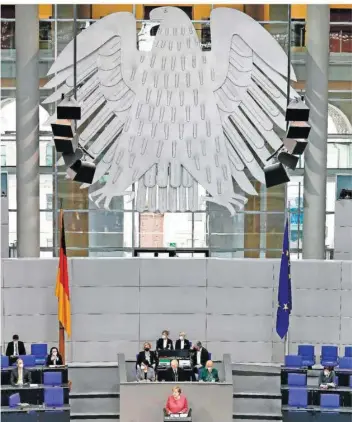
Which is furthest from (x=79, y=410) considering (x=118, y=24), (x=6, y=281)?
(x=118, y=24)

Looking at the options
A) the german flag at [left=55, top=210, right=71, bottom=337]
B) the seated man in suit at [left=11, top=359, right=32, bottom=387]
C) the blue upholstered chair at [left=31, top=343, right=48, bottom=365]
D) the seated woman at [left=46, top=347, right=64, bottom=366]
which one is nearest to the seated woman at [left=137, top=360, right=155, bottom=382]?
the seated woman at [left=46, top=347, right=64, bottom=366]

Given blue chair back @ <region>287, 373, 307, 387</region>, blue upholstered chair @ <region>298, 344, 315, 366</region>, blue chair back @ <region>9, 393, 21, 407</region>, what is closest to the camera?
blue chair back @ <region>9, 393, 21, 407</region>

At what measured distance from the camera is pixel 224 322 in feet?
45.3

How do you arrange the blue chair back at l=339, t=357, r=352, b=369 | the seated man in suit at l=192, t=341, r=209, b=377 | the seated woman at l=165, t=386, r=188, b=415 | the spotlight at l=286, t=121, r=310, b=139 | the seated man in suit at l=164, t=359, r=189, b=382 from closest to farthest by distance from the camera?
the spotlight at l=286, t=121, r=310, b=139
the seated woman at l=165, t=386, r=188, b=415
the seated man in suit at l=164, t=359, r=189, b=382
the seated man in suit at l=192, t=341, r=209, b=377
the blue chair back at l=339, t=357, r=352, b=369

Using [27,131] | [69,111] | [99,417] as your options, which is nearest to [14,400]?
[99,417]

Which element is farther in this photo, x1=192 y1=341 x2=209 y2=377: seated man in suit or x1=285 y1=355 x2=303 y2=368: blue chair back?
x1=285 y1=355 x2=303 y2=368: blue chair back

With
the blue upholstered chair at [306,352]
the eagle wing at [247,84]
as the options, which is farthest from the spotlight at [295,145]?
the blue upholstered chair at [306,352]

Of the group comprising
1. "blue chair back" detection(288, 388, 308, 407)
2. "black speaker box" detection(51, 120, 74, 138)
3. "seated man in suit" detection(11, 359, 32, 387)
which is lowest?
"blue chair back" detection(288, 388, 308, 407)

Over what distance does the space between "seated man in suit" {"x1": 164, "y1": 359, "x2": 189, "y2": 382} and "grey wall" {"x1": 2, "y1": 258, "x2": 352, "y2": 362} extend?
224 cm

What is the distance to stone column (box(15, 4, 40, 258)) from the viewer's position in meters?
13.5

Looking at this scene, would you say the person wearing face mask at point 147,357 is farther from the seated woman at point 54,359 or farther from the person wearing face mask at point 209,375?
the seated woman at point 54,359

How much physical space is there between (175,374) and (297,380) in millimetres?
2028

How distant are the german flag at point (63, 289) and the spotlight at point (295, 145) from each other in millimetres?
4121

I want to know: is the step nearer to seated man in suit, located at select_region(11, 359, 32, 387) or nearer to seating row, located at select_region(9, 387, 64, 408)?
seating row, located at select_region(9, 387, 64, 408)
